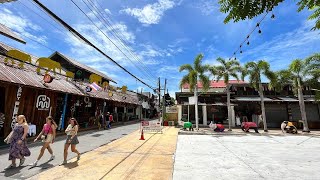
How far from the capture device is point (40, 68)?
51.0ft

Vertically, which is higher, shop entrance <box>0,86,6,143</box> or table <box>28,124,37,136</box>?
shop entrance <box>0,86,6,143</box>

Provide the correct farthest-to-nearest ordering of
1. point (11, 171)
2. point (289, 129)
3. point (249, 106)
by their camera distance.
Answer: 1. point (249, 106)
2. point (289, 129)
3. point (11, 171)

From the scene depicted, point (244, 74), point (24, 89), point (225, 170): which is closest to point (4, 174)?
point (225, 170)

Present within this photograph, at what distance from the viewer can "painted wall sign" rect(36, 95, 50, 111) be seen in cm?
1413

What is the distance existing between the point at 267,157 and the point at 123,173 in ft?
21.6

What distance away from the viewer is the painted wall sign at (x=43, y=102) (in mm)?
14133

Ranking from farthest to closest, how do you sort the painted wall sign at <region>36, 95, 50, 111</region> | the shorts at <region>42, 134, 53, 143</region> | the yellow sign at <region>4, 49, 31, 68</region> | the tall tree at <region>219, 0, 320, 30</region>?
the painted wall sign at <region>36, 95, 50, 111</region> → the yellow sign at <region>4, 49, 31, 68</region> → the shorts at <region>42, 134, 53, 143</region> → the tall tree at <region>219, 0, 320, 30</region>

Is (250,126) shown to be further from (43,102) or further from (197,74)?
(43,102)

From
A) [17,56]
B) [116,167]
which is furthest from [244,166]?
[17,56]

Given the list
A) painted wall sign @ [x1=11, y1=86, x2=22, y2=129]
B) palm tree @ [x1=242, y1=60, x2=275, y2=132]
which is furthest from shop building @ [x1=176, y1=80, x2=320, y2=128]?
painted wall sign @ [x1=11, y1=86, x2=22, y2=129]

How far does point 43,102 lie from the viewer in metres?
14.5

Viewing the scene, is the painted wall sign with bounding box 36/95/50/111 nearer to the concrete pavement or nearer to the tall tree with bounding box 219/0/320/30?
the concrete pavement


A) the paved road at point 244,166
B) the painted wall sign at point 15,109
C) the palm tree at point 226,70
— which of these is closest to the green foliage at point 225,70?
the palm tree at point 226,70

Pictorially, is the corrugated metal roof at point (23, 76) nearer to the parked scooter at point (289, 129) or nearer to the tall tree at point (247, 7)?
the tall tree at point (247, 7)
